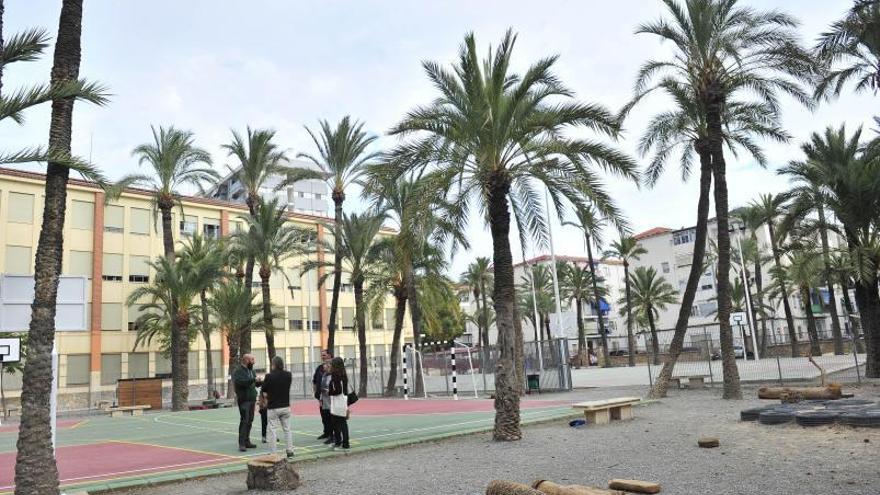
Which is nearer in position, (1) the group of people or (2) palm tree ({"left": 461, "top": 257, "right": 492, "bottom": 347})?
(1) the group of people

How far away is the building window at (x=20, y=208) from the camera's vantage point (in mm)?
42938

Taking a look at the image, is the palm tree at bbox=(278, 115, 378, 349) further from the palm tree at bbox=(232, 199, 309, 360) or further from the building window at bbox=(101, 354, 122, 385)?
the building window at bbox=(101, 354, 122, 385)

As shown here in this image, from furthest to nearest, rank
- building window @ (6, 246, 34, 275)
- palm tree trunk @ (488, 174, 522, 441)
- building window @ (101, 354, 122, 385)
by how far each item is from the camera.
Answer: building window @ (101, 354, 122, 385) → building window @ (6, 246, 34, 275) → palm tree trunk @ (488, 174, 522, 441)

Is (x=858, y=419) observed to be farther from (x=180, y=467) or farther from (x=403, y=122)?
(x=180, y=467)

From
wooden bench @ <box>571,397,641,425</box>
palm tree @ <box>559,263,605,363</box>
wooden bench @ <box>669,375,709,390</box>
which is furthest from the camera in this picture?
palm tree @ <box>559,263,605,363</box>

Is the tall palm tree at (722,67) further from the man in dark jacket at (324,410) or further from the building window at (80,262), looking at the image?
the building window at (80,262)

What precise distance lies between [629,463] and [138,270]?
155 feet

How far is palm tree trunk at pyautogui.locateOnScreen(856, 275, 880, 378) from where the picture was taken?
70.5 feet

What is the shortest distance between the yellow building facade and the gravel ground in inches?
1143

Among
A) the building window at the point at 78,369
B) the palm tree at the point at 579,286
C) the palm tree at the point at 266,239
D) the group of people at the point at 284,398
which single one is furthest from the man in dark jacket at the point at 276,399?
the palm tree at the point at 579,286

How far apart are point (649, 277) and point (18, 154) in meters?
55.9

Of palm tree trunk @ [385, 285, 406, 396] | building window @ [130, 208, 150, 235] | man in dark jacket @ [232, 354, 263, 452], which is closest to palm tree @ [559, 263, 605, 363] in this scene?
palm tree trunk @ [385, 285, 406, 396]

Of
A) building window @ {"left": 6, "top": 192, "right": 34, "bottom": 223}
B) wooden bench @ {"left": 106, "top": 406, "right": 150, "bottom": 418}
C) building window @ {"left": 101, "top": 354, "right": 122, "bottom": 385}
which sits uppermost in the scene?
building window @ {"left": 6, "top": 192, "right": 34, "bottom": 223}

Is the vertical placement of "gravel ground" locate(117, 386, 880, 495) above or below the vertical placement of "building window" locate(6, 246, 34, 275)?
below
